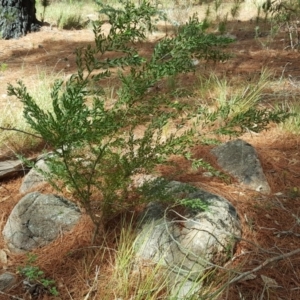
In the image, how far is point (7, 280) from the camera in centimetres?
182

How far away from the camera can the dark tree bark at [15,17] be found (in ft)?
19.8

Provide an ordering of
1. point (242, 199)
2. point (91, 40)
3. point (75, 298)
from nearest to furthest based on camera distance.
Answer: point (75, 298) → point (242, 199) → point (91, 40)

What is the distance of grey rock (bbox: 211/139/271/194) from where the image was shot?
2.34 m

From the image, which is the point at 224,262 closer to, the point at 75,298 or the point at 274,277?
the point at 274,277

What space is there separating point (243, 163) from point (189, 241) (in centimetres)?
81

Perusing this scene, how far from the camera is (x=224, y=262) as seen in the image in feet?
6.05

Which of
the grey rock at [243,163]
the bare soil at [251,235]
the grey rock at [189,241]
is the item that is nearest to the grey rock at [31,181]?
the bare soil at [251,235]

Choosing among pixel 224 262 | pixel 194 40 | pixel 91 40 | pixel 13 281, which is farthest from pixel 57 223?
pixel 91 40

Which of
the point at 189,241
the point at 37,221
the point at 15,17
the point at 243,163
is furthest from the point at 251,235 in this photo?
the point at 15,17

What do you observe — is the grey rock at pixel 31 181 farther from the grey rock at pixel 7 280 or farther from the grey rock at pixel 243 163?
the grey rock at pixel 243 163

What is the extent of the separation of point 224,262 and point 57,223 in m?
0.87

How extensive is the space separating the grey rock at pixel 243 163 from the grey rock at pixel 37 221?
98 centimetres

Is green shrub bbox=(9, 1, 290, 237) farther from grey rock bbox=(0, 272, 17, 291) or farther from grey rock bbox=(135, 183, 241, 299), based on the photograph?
grey rock bbox=(0, 272, 17, 291)

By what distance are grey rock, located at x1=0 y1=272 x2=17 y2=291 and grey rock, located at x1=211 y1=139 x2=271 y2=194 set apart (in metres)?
1.36
